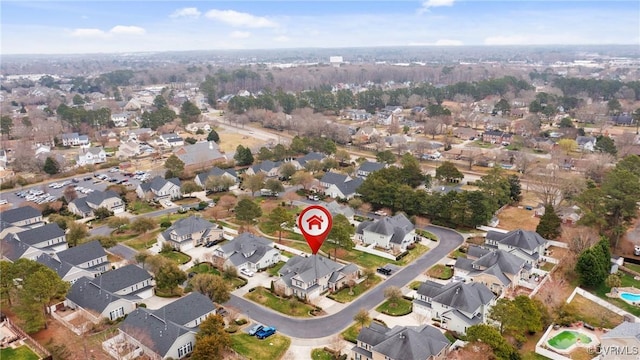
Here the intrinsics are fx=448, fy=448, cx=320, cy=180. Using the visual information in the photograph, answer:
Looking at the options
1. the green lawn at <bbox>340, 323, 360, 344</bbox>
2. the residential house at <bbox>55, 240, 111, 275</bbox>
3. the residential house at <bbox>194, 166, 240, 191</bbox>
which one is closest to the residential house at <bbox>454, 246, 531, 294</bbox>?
the green lawn at <bbox>340, 323, 360, 344</bbox>

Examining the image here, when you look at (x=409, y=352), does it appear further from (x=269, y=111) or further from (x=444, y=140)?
(x=269, y=111)

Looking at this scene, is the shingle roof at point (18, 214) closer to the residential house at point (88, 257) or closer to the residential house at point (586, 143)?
the residential house at point (88, 257)

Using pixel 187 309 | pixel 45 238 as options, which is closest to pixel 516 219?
pixel 187 309

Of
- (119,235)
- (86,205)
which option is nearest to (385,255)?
(119,235)

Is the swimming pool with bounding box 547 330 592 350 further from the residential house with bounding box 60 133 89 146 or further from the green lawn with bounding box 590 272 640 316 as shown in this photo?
the residential house with bounding box 60 133 89 146

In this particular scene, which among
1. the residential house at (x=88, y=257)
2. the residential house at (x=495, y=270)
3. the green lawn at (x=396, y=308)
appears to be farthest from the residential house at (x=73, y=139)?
the residential house at (x=495, y=270)
